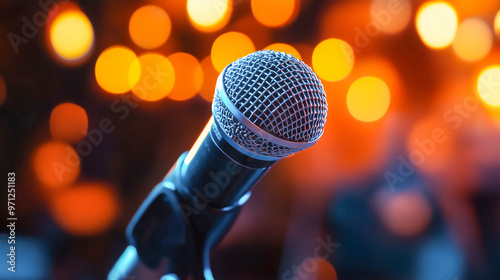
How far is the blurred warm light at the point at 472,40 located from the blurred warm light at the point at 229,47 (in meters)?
1.47

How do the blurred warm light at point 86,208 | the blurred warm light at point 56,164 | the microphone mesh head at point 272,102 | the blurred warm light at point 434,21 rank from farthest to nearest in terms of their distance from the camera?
1. the blurred warm light at point 434,21
2. the blurred warm light at point 86,208
3. the blurred warm light at point 56,164
4. the microphone mesh head at point 272,102

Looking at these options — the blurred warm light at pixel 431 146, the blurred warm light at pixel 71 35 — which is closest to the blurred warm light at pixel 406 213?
the blurred warm light at pixel 431 146

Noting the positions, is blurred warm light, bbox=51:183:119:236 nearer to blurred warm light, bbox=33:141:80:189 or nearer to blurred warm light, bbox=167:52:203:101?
blurred warm light, bbox=33:141:80:189

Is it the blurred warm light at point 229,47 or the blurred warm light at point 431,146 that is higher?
the blurred warm light at point 431,146

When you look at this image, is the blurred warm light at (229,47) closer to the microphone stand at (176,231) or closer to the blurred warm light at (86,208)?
the blurred warm light at (86,208)

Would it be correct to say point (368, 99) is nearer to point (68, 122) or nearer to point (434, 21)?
point (434, 21)

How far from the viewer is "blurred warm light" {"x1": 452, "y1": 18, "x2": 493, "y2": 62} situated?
8.56ft

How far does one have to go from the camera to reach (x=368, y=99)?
2.74 meters

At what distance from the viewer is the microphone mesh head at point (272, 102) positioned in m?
0.46

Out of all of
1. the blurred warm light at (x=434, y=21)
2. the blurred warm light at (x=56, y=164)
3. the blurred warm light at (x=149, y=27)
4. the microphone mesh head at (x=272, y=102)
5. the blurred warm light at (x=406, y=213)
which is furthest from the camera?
the blurred warm light at (x=434, y=21)

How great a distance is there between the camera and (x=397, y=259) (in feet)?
6.84

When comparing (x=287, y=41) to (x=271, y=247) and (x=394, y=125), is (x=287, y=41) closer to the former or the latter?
(x=394, y=125)

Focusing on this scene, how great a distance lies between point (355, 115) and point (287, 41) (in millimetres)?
712

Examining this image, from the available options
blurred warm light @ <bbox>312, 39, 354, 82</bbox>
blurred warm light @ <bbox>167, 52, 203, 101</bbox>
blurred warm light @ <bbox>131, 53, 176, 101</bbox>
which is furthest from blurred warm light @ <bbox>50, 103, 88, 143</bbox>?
blurred warm light @ <bbox>312, 39, 354, 82</bbox>
